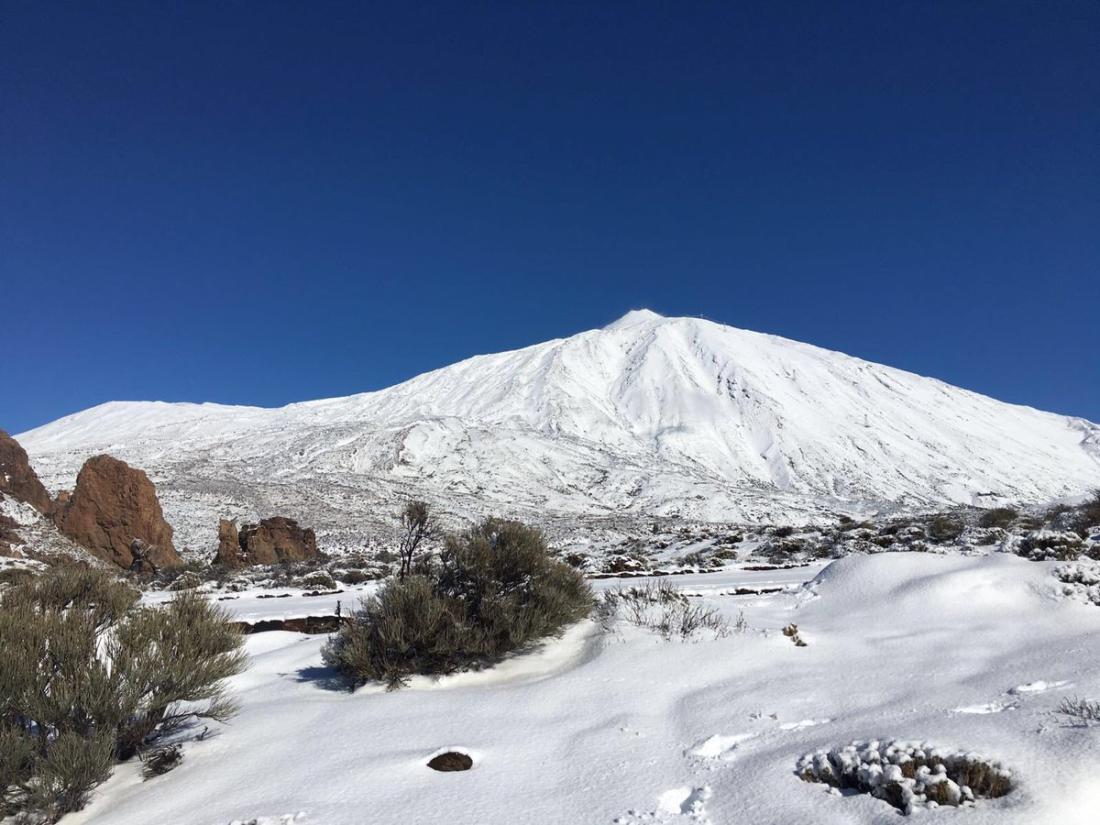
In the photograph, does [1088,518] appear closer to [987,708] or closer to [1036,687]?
[1036,687]

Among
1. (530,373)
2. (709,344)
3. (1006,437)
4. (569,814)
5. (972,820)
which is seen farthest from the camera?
(709,344)

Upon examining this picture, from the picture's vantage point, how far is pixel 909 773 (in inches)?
159

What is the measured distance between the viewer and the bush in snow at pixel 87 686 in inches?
171

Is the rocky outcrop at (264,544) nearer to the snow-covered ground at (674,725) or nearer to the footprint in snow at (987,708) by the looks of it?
the snow-covered ground at (674,725)

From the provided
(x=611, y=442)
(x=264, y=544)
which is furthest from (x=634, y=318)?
(x=264, y=544)

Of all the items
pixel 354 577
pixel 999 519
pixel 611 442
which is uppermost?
pixel 611 442

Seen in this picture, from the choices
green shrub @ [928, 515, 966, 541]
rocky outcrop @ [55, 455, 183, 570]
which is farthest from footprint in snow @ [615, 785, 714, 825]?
rocky outcrop @ [55, 455, 183, 570]

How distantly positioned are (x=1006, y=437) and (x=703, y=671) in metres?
131

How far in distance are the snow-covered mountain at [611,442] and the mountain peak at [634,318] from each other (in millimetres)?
15281

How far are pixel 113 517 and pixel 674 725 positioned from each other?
2682 cm

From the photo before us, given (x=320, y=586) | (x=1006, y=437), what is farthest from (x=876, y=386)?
(x=320, y=586)

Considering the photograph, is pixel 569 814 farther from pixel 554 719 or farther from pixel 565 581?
pixel 565 581

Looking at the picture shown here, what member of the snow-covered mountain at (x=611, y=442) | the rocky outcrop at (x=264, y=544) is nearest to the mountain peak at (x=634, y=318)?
the snow-covered mountain at (x=611, y=442)

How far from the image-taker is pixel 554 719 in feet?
19.0
